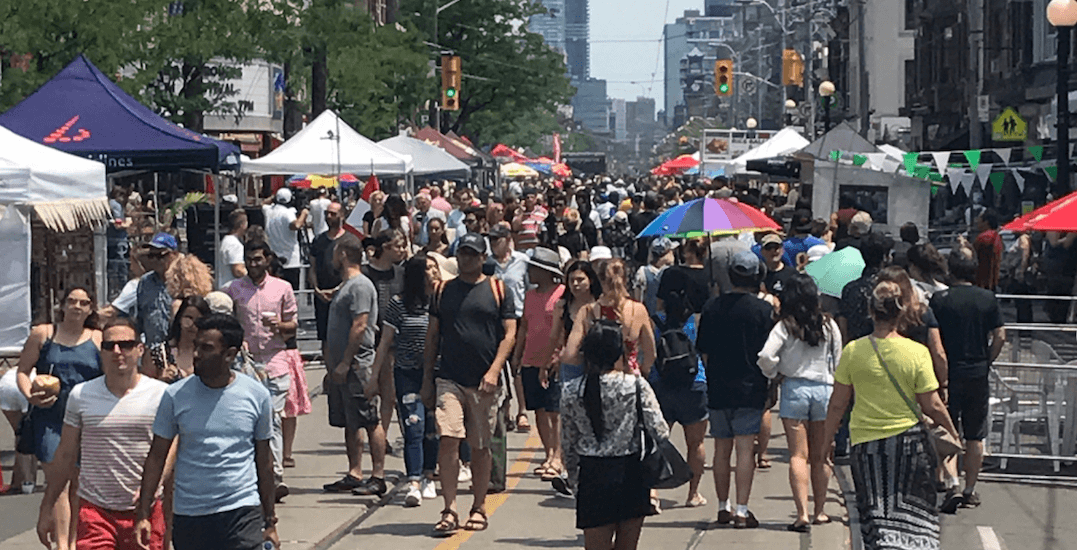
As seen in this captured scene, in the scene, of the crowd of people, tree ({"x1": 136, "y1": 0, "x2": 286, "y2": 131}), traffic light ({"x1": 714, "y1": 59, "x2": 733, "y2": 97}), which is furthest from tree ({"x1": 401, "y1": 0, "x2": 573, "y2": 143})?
the crowd of people

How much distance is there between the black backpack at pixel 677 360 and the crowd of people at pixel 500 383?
0.01 m

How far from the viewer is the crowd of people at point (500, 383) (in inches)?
293

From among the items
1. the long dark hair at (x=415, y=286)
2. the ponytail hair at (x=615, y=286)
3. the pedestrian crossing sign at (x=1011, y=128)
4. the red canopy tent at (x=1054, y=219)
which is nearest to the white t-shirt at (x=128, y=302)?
the long dark hair at (x=415, y=286)

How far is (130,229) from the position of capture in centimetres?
2386

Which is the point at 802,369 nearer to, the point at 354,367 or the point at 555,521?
the point at 555,521

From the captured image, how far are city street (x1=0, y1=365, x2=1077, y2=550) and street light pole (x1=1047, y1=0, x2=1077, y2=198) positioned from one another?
399 inches

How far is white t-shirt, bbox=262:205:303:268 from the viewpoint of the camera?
78.0 feet

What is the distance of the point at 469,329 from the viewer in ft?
36.2

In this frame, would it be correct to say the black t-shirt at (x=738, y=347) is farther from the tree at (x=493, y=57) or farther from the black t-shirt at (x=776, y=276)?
the tree at (x=493, y=57)

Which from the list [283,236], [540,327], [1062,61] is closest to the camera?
[540,327]

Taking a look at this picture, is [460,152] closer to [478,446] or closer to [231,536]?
[478,446]

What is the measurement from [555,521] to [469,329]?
1.49 metres

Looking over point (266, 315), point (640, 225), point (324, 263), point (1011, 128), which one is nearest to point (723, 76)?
point (1011, 128)

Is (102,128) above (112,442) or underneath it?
above
